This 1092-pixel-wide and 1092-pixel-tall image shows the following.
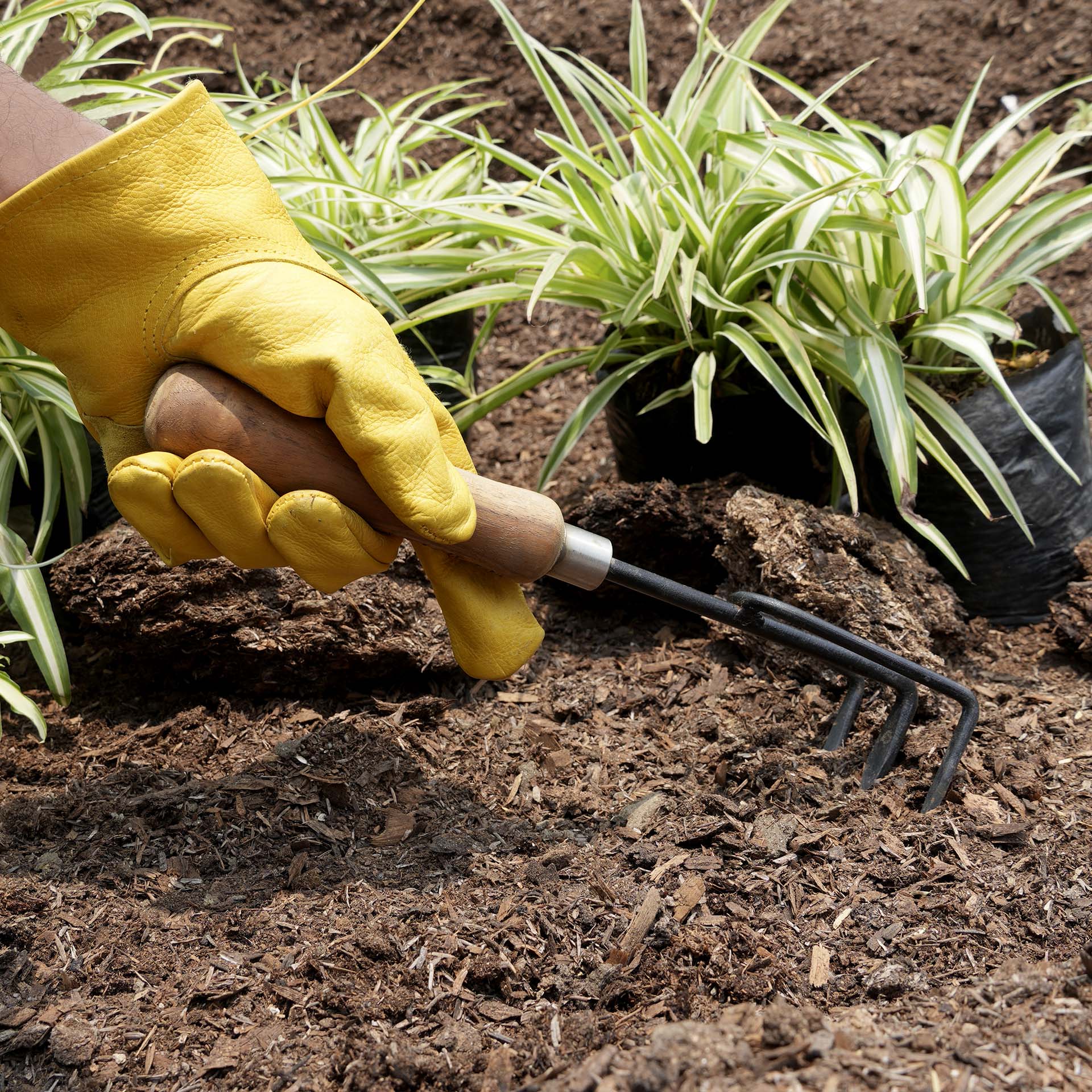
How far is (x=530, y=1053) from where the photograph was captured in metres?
1.31

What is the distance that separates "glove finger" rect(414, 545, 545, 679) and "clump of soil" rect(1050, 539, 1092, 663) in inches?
50.6

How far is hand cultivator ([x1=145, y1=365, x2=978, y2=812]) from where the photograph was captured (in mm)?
1395

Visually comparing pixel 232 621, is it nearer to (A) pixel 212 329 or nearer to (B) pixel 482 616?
(B) pixel 482 616

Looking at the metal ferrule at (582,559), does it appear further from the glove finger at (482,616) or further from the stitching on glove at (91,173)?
the stitching on glove at (91,173)

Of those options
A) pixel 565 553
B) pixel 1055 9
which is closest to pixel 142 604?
pixel 565 553

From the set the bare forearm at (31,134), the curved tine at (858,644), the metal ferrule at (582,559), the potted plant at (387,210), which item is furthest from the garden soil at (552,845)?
the bare forearm at (31,134)

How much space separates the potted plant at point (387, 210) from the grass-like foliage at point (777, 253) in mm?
117

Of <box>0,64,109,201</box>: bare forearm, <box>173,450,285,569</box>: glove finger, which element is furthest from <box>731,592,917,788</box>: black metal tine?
<box>0,64,109,201</box>: bare forearm

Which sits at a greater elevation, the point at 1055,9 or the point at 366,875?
the point at 1055,9

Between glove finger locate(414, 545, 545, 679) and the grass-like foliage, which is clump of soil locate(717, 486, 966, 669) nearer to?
the grass-like foliage

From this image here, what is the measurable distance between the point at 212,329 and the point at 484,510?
0.46 m

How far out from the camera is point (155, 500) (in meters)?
1.36

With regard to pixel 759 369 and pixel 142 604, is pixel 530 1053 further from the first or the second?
pixel 759 369

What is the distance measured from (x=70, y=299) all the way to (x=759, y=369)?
1.35 m
